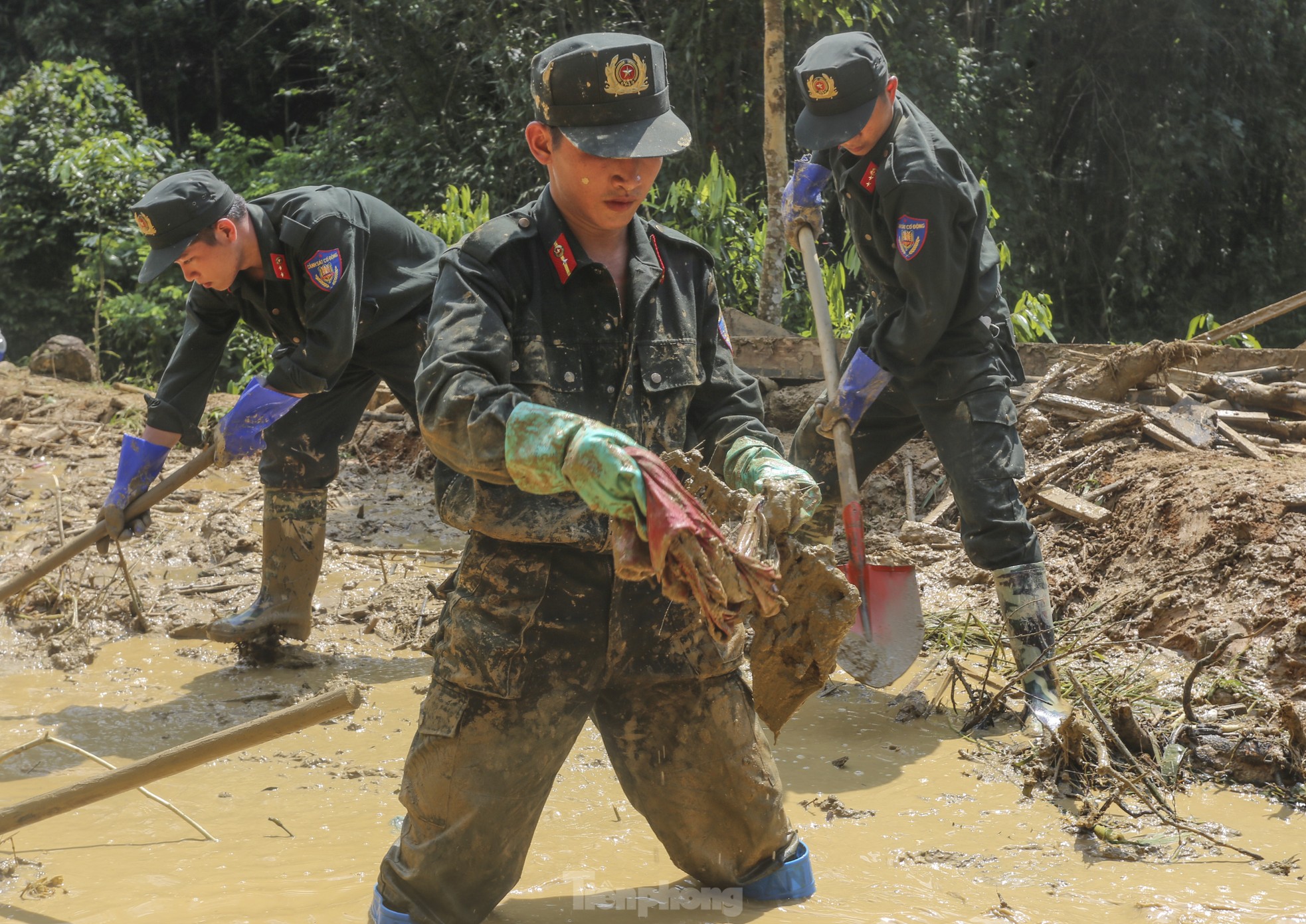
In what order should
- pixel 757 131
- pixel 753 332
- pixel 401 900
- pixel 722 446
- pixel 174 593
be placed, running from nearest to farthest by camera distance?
pixel 401 900 → pixel 722 446 → pixel 174 593 → pixel 753 332 → pixel 757 131

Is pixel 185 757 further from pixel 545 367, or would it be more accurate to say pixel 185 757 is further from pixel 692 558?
pixel 692 558

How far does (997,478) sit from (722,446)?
159 centimetres

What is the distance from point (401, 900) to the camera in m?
2.16

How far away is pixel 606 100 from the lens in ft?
6.79

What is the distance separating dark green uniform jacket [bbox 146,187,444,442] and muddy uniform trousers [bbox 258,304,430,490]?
7 centimetres

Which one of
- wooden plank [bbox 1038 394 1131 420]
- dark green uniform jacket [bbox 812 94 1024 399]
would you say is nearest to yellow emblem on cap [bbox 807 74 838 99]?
dark green uniform jacket [bbox 812 94 1024 399]

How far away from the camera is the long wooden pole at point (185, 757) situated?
2.14m

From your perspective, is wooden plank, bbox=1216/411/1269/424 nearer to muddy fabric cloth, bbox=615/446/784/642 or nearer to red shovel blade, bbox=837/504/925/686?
red shovel blade, bbox=837/504/925/686

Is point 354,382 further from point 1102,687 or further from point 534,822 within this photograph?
point 1102,687

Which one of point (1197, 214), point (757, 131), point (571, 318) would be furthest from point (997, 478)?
point (1197, 214)

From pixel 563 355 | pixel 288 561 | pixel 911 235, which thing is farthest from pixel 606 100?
pixel 288 561

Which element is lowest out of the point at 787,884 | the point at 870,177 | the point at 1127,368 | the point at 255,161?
the point at 787,884

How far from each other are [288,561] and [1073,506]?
3323mm

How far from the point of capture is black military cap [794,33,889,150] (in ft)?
11.8
